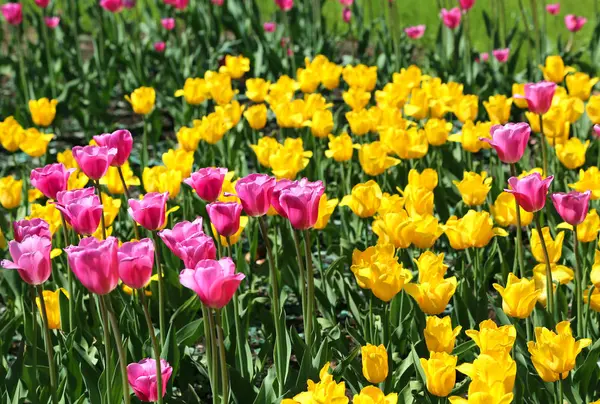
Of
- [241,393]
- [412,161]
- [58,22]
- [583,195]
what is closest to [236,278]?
[241,393]

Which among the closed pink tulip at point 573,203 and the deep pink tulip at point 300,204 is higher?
the deep pink tulip at point 300,204

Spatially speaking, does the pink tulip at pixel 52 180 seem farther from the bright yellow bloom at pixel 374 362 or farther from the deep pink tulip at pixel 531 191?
the deep pink tulip at pixel 531 191

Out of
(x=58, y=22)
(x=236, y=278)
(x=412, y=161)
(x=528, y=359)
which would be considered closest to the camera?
(x=236, y=278)

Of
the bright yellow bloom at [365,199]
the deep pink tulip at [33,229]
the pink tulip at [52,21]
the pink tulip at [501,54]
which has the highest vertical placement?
the deep pink tulip at [33,229]

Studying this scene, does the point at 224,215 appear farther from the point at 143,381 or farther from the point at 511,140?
the point at 511,140

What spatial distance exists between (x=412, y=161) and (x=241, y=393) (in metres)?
1.61

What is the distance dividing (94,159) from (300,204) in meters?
0.61

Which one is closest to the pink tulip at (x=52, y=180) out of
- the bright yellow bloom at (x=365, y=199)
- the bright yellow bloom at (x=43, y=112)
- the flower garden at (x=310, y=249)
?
the flower garden at (x=310, y=249)

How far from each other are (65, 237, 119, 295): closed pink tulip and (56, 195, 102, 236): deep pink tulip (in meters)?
0.32

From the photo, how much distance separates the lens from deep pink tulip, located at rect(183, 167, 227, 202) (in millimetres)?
2178

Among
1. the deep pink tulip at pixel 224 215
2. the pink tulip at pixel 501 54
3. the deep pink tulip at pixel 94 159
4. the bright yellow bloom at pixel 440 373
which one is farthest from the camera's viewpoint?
the pink tulip at pixel 501 54

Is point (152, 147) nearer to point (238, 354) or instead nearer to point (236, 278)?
point (238, 354)

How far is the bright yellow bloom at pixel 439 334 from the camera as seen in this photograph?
2072mm

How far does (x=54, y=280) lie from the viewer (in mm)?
2955
